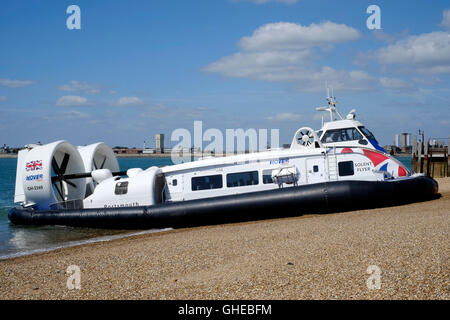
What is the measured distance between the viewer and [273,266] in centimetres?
491

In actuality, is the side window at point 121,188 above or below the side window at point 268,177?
below

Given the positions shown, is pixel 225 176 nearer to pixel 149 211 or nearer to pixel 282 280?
pixel 149 211

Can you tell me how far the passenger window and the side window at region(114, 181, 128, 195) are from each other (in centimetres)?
268

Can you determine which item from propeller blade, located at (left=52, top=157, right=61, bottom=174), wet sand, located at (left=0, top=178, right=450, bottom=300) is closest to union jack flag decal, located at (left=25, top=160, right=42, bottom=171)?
propeller blade, located at (left=52, top=157, right=61, bottom=174)

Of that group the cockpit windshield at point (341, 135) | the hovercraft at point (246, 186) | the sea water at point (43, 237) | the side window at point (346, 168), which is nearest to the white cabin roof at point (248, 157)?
the hovercraft at point (246, 186)

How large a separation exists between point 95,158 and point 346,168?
929 cm

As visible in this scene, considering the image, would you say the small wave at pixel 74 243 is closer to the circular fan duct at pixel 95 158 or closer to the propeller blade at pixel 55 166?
the propeller blade at pixel 55 166

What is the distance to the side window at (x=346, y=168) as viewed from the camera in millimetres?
9703

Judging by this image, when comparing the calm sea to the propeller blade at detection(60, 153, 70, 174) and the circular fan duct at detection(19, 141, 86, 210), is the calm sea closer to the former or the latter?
the circular fan duct at detection(19, 141, 86, 210)

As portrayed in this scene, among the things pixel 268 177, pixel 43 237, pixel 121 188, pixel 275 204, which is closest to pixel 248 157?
pixel 268 177

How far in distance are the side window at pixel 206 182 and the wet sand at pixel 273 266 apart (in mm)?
2764

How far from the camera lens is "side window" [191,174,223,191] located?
34.1 ft

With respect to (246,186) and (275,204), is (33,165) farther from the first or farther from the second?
(275,204)
